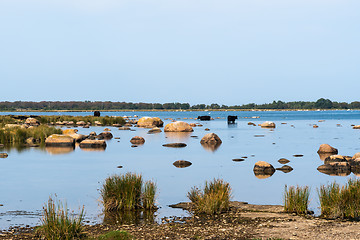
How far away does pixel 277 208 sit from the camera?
14.6 metres

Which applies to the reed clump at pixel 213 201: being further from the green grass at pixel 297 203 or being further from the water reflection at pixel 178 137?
the water reflection at pixel 178 137

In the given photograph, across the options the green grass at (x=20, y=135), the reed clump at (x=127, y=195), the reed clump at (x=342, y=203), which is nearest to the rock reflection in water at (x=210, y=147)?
the green grass at (x=20, y=135)

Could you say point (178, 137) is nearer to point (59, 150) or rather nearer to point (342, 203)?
point (59, 150)

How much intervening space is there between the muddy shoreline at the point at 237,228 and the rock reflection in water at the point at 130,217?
20.1 inches

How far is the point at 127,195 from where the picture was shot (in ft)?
48.3

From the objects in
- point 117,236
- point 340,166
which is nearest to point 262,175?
point 340,166

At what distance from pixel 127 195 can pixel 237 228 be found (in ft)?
14.8

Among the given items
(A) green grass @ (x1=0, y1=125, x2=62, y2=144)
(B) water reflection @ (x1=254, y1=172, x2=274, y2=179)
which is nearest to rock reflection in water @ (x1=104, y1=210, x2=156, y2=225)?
(B) water reflection @ (x1=254, y1=172, x2=274, y2=179)

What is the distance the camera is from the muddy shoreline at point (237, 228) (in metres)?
10.9

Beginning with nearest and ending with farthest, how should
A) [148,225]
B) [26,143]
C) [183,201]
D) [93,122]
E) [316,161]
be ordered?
1. [148,225]
2. [183,201]
3. [316,161]
4. [26,143]
5. [93,122]

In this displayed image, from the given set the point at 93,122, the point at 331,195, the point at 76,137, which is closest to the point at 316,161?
the point at 331,195

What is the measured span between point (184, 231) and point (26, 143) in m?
35.7

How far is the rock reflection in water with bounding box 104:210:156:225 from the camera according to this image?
1313 centimetres

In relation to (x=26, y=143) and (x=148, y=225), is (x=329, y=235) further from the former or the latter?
(x=26, y=143)
